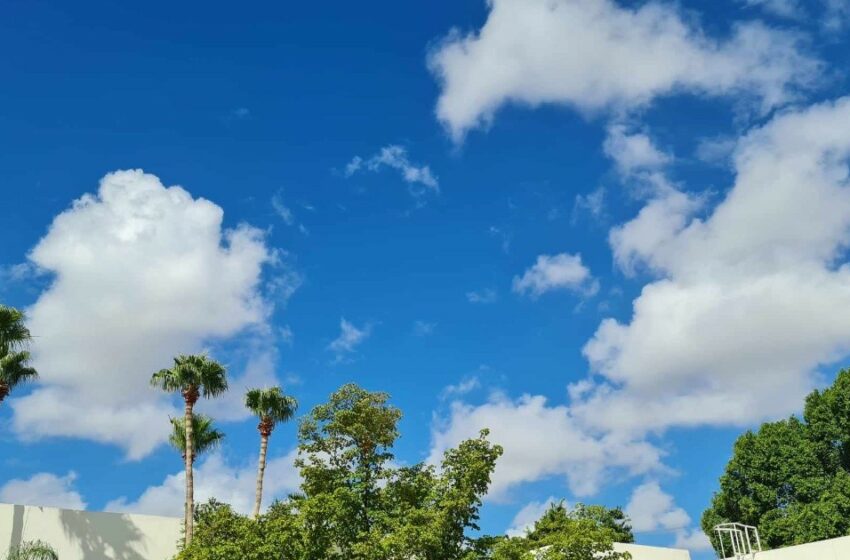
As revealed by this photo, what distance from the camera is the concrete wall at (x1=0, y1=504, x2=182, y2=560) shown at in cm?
3002

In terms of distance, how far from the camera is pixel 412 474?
26.7m

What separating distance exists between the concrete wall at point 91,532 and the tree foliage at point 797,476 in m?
32.7

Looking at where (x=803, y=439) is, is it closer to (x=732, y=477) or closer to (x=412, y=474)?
(x=732, y=477)

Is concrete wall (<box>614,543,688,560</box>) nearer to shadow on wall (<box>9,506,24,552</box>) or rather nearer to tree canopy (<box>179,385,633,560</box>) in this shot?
tree canopy (<box>179,385,633,560</box>)

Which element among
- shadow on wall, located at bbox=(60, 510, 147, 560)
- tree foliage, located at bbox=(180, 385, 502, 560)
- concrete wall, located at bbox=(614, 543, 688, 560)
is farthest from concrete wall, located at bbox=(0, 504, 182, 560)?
concrete wall, located at bbox=(614, 543, 688, 560)

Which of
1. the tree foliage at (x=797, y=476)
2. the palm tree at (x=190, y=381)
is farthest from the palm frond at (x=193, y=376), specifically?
the tree foliage at (x=797, y=476)

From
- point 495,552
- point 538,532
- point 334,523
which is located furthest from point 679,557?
point 334,523

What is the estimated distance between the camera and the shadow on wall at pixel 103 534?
3138cm

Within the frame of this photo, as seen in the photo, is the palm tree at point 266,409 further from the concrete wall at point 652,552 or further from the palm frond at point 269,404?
the concrete wall at point 652,552

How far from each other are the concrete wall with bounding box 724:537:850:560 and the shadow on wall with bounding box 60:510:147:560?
27337 millimetres

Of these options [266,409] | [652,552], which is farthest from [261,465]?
[652,552]

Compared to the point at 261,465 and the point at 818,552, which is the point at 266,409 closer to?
the point at 261,465

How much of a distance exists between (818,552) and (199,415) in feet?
90.6

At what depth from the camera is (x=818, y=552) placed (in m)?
33.0
